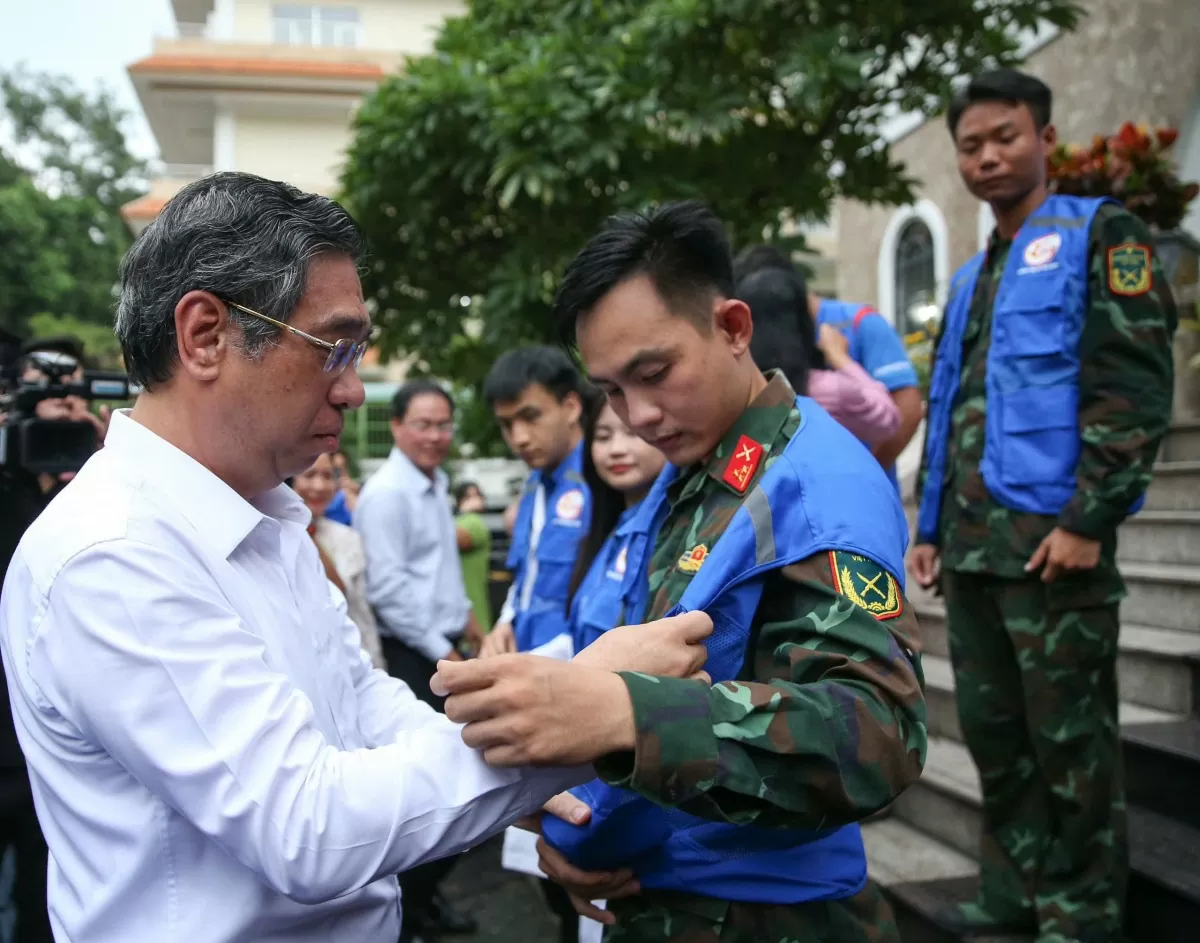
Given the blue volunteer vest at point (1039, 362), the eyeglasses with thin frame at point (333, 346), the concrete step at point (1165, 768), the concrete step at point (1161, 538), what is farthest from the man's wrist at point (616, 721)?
the concrete step at point (1161, 538)

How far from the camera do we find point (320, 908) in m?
1.32

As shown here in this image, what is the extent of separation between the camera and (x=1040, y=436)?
266 cm

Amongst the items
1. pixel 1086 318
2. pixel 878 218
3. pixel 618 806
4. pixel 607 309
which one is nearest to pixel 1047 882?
pixel 1086 318

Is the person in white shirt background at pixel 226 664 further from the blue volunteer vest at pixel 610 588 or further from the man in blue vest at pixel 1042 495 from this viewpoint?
the man in blue vest at pixel 1042 495

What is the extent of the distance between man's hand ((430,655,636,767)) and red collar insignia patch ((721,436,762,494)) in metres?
0.49

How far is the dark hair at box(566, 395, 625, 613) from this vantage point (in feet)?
10.7

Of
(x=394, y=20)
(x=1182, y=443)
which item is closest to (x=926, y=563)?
(x=1182, y=443)

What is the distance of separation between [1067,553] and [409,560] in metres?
2.75

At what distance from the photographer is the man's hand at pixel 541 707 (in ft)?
3.59

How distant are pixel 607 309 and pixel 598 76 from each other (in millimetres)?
3799

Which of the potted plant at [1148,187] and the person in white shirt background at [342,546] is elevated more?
the potted plant at [1148,187]

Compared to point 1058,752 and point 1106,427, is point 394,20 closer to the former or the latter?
point 1106,427

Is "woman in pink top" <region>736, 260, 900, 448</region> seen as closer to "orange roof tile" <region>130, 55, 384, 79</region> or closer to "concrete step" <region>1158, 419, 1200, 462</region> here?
"concrete step" <region>1158, 419, 1200, 462</region>

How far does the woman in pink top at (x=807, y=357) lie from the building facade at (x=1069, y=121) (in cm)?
366
